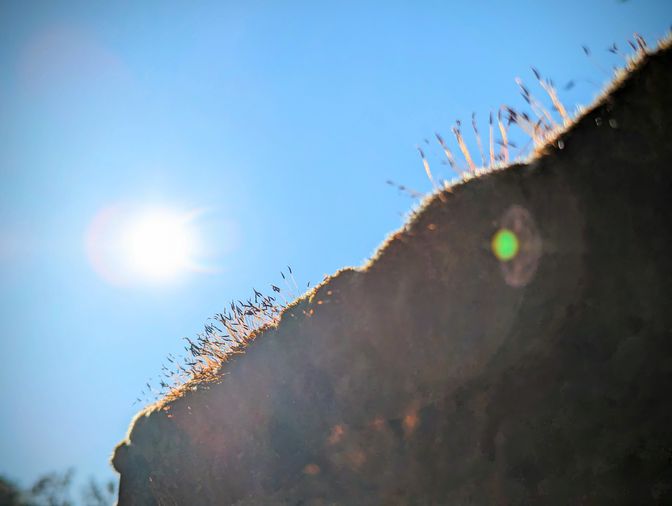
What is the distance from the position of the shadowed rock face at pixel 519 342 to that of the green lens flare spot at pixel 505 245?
0.05 m

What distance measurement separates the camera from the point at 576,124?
2912mm

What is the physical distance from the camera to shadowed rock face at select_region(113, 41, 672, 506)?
2785mm

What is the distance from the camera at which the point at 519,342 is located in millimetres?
3076

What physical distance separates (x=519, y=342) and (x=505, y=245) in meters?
0.77

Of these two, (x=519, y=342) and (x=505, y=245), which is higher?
(x=505, y=245)

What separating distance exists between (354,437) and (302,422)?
58 centimetres

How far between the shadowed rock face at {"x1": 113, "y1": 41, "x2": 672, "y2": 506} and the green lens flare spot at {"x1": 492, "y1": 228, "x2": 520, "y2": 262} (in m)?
0.05

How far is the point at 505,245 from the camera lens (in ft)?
9.78

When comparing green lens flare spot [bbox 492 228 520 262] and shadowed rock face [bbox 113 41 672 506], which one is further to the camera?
green lens flare spot [bbox 492 228 520 262]

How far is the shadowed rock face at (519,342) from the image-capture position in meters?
2.79

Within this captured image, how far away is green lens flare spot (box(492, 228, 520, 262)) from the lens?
2.97m

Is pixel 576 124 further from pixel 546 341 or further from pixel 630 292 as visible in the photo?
pixel 546 341

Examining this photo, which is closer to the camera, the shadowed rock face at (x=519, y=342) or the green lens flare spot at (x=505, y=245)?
the shadowed rock face at (x=519, y=342)

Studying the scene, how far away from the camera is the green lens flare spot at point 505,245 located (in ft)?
9.75
